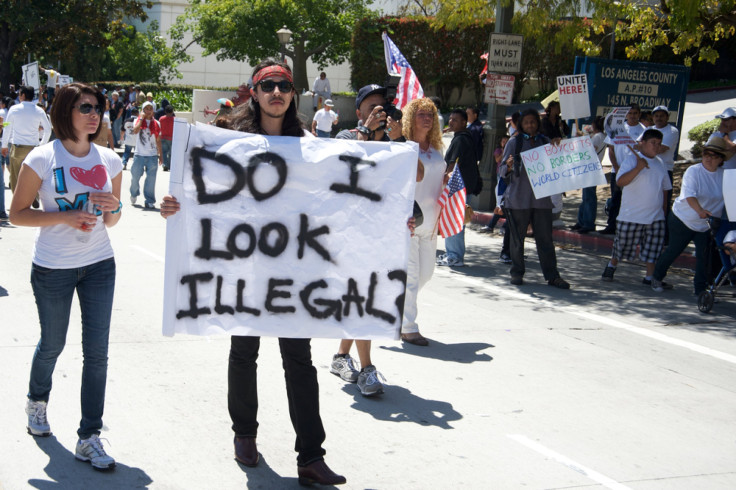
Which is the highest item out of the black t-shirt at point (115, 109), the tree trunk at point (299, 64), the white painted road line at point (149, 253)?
the tree trunk at point (299, 64)

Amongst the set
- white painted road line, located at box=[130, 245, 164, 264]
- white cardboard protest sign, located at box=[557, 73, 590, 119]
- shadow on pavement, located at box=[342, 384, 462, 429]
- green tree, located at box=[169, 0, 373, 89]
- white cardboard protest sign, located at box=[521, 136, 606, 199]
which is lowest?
shadow on pavement, located at box=[342, 384, 462, 429]

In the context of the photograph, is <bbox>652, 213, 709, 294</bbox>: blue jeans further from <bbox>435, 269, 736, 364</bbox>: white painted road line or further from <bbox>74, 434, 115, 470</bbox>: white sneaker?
<bbox>74, 434, 115, 470</bbox>: white sneaker

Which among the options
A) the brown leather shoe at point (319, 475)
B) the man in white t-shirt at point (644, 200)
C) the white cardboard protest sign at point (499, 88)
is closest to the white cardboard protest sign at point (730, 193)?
the man in white t-shirt at point (644, 200)

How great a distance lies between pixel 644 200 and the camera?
1015 centimetres

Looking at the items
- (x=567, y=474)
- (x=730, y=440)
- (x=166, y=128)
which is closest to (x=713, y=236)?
(x=730, y=440)

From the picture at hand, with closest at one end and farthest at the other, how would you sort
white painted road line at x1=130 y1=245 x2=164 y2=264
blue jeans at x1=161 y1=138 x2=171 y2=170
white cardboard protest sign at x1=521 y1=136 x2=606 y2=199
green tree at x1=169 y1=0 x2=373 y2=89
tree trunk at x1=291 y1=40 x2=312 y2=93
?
1. white cardboard protest sign at x1=521 y1=136 x2=606 y2=199
2. white painted road line at x1=130 y1=245 x2=164 y2=264
3. blue jeans at x1=161 y1=138 x2=171 y2=170
4. green tree at x1=169 y1=0 x2=373 y2=89
5. tree trunk at x1=291 y1=40 x2=312 y2=93

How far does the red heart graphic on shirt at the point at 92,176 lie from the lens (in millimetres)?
4301

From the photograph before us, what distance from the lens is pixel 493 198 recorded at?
15.9 m

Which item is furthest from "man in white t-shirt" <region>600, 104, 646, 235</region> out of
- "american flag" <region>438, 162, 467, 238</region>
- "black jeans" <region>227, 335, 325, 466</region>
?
"black jeans" <region>227, 335, 325, 466</region>

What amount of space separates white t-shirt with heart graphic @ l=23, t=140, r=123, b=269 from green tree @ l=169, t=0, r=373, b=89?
108 feet

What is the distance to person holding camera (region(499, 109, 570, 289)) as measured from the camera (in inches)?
394

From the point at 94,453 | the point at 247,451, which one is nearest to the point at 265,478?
the point at 247,451

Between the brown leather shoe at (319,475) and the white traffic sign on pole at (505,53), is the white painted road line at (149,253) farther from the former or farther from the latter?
the white traffic sign on pole at (505,53)

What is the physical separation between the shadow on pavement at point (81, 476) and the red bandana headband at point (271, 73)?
203 centimetres
